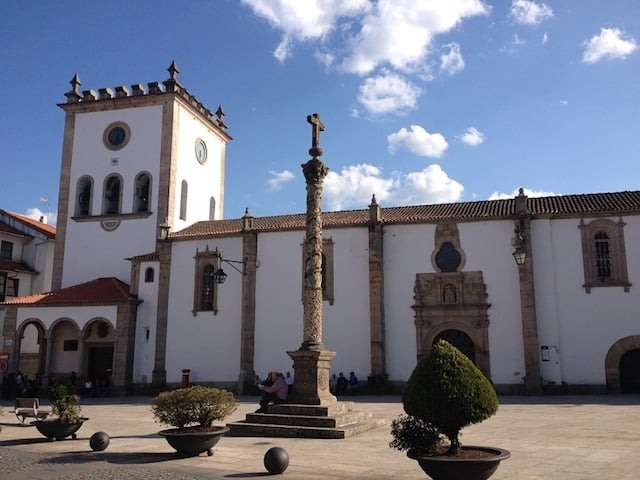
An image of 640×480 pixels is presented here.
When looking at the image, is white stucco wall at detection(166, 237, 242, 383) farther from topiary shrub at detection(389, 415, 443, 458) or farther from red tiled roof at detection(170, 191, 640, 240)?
topiary shrub at detection(389, 415, 443, 458)

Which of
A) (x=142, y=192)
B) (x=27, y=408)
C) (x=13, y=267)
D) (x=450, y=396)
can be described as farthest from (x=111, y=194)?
(x=450, y=396)

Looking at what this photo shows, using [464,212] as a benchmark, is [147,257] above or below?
below

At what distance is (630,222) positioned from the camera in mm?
25312

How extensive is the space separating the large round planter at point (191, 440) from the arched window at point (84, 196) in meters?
26.8

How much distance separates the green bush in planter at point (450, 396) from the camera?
7781 mm

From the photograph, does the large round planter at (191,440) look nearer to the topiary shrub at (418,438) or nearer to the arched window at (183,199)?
the topiary shrub at (418,438)

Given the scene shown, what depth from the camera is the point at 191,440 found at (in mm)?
10602

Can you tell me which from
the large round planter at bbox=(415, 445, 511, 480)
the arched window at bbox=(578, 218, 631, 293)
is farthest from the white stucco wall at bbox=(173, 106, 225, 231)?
the large round planter at bbox=(415, 445, 511, 480)

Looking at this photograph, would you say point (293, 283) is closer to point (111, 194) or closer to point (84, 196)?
point (111, 194)

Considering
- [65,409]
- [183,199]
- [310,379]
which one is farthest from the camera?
[183,199]

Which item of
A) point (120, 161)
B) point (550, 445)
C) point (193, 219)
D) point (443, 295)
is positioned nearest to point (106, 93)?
point (120, 161)

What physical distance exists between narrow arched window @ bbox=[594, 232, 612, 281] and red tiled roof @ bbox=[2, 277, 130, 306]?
70.3ft

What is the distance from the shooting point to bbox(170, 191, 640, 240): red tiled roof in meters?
25.9

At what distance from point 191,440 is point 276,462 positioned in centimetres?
220
